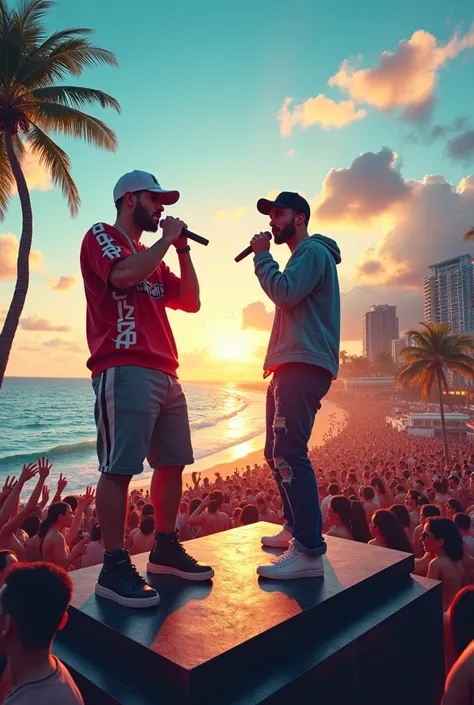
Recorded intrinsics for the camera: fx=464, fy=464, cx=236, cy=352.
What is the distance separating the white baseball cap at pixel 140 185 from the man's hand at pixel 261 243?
1.88 feet

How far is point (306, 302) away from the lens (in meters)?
3.05

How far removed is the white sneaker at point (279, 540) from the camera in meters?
3.32

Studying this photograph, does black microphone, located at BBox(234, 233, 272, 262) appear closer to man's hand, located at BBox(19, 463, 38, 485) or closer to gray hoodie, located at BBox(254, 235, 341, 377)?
gray hoodie, located at BBox(254, 235, 341, 377)

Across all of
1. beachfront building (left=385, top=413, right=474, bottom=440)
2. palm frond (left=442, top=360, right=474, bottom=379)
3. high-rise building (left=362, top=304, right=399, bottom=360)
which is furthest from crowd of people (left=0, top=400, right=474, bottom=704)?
high-rise building (left=362, top=304, right=399, bottom=360)

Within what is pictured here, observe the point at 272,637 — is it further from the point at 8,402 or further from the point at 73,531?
the point at 8,402

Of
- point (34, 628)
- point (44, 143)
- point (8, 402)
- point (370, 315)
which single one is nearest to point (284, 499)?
point (34, 628)

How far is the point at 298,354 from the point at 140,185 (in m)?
1.40

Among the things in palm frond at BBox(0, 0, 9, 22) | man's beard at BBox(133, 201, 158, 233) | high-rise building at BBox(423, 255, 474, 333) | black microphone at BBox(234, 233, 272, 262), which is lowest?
black microphone at BBox(234, 233, 272, 262)

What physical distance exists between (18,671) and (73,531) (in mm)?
3528

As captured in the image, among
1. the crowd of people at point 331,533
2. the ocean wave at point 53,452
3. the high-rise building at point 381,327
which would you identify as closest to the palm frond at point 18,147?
the crowd of people at point 331,533

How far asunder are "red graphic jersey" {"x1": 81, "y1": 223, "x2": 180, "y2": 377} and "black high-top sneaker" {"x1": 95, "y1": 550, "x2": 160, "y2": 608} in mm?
999

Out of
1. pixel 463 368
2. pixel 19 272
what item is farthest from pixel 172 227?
pixel 463 368

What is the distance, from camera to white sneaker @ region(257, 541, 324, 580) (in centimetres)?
270

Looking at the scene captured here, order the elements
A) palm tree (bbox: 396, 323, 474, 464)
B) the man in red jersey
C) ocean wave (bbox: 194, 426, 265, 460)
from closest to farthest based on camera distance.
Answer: the man in red jersey
palm tree (bbox: 396, 323, 474, 464)
ocean wave (bbox: 194, 426, 265, 460)
